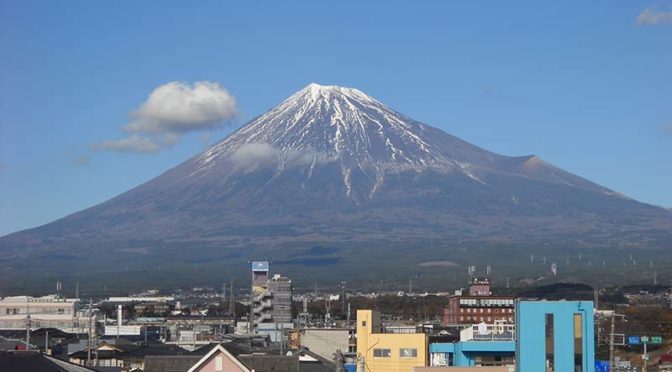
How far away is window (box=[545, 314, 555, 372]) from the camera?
A: 3022 centimetres

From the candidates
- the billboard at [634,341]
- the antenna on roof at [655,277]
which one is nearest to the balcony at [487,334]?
the billboard at [634,341]

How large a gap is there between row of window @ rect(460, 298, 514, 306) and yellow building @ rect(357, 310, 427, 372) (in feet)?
193

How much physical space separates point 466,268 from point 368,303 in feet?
226

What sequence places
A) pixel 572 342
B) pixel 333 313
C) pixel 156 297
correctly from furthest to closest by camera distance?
pixel 156 297 < pixel 333 313 < pixel 572 342

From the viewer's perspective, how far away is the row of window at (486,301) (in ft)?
316

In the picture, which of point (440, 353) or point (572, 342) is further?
point (440, 353)

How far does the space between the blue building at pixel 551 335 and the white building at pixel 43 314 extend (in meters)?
56.2

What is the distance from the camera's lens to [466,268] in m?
185

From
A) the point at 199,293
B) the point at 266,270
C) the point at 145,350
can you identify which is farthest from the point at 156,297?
the point at 145,350

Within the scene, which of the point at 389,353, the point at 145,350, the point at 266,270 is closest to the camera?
the point at 389,353

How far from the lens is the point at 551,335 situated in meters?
30.5

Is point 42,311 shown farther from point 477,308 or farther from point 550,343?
point 550,343

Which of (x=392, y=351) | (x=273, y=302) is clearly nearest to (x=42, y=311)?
(x=273, y=302)

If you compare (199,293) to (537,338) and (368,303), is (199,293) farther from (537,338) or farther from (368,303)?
(537,338)
